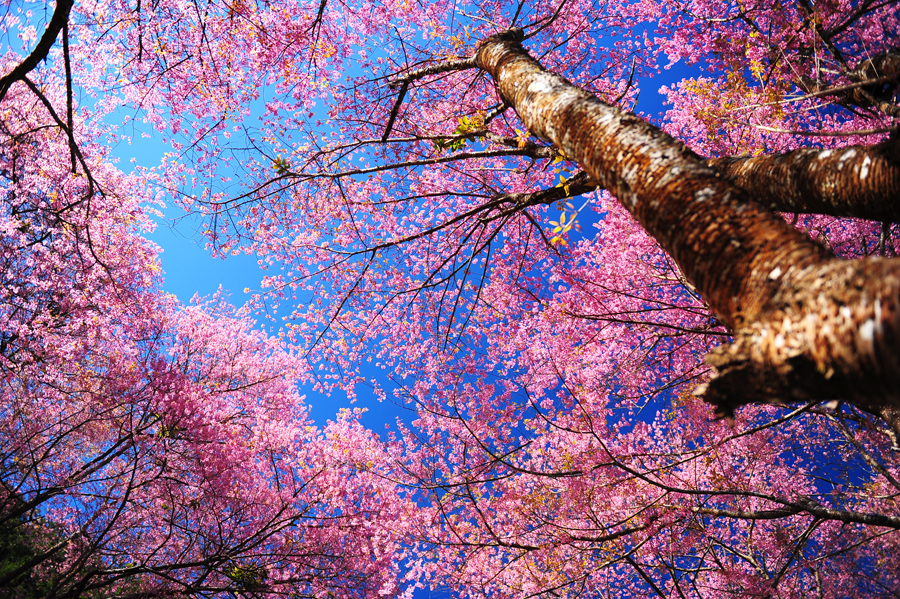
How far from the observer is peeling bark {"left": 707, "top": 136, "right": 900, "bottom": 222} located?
1.46 metres

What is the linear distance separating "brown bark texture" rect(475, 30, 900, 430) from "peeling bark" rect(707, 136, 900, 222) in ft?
0.60

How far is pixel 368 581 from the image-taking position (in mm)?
9773

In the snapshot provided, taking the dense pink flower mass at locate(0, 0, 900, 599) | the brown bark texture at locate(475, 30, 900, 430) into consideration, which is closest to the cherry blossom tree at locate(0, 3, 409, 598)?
the dense pink flower mass at locate(0, 0, 900, 599)

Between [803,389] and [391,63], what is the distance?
694 centimetres

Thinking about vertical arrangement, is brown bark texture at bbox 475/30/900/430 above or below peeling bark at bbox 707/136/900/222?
below

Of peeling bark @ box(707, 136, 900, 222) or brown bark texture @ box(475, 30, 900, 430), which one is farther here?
peeling bark @ box(707, 136, 900, 222)

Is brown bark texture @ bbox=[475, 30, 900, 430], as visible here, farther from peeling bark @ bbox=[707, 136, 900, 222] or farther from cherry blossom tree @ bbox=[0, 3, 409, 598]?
cherry blossom tree @ bbox=[0, 3, 409, 598]

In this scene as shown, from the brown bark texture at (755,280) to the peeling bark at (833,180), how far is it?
0.18 meters

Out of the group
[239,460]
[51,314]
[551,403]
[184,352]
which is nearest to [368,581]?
[239,460]

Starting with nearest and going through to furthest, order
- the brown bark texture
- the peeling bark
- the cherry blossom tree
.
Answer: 1. the brown bark texture
2. the peeling bark
3. the cherry blossom tree

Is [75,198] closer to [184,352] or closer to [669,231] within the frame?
[184,352]

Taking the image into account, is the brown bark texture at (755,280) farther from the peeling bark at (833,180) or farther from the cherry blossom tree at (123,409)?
the cherry blossom tree at (123,409)

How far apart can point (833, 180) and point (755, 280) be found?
3.26ft

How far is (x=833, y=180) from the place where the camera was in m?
1.61
